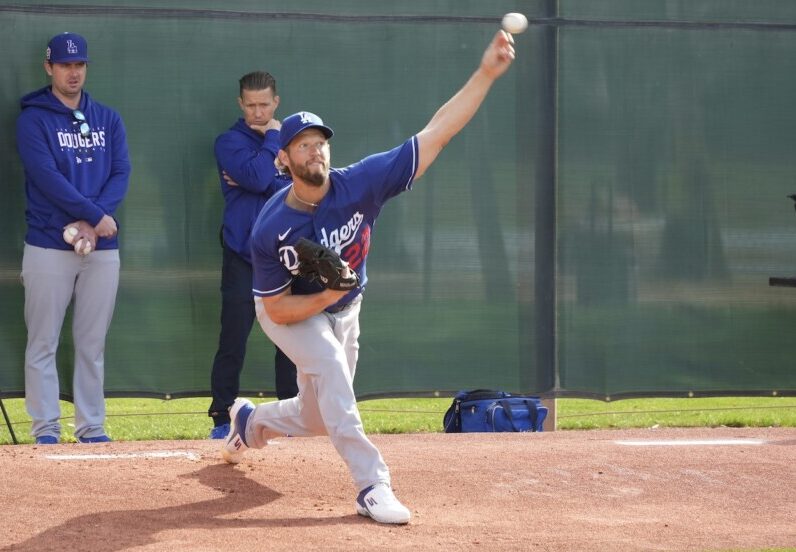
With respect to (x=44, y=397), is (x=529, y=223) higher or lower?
higher

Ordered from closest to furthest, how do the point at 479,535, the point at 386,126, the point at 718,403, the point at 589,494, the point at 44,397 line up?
the point at 479,535 → the point at 589,494 → the point at 44,397 → the point at 386,126 → the point at 718,403

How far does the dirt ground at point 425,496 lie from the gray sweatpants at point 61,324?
596 millimetres

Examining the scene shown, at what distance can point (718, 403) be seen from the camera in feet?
35.8

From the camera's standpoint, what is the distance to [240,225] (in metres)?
7.71

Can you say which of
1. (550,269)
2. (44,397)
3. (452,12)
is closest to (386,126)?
(452,12)

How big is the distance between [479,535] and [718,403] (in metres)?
6.27

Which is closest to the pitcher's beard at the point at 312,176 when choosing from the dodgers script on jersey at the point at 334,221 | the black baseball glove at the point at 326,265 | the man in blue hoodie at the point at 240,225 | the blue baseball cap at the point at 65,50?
the dodgers script on jersey at the point at 334,221

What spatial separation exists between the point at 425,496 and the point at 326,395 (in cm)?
81

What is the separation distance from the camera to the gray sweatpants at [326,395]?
210 inches

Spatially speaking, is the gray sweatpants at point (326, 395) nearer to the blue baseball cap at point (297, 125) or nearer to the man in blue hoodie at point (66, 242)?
the blue baseball cap at point (297, 125)

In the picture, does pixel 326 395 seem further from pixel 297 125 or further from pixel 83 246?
pixel 83 246

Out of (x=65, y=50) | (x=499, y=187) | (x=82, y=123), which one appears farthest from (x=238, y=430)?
(x=499, y=187)

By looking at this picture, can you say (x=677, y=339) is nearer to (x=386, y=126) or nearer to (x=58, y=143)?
(x=386, y=126)

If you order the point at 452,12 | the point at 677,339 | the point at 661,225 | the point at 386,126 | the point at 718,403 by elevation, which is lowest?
the point at 718,403
